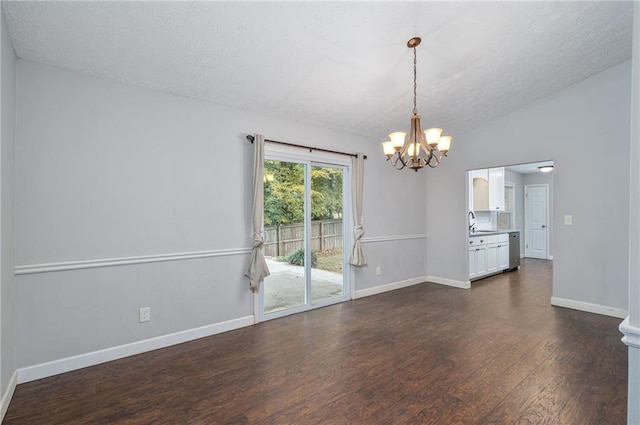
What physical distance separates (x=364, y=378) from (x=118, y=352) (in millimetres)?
2245

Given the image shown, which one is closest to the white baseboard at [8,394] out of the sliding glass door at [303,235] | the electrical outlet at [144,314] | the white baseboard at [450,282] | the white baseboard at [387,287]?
the electrical outlet at [144,314]

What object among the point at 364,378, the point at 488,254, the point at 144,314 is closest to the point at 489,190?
the point at 488,254

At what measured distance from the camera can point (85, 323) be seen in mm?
2709

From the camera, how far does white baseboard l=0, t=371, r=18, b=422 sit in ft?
6.66

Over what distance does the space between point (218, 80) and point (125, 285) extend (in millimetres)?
2170

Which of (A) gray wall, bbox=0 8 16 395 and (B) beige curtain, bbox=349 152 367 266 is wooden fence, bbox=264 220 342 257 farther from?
(A) gray wall, bbox=0 8 16 395

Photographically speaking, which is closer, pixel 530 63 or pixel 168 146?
pixel 168 146

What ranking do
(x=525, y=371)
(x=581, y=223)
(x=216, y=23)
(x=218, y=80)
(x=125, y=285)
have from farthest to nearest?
(x=581, y=223) < (x=218, y=80) < (x=125, y=285) < (x=525, y=371) < (x=216, y=23)

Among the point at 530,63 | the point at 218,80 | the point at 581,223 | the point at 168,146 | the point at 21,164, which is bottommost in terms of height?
the point at 581,223

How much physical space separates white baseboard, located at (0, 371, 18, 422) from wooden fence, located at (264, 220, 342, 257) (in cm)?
238

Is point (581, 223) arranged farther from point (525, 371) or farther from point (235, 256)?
point (235, 256)

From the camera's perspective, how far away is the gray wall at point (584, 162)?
12.7ft

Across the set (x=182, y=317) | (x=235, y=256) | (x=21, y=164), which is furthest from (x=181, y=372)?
(x=21, y=164)

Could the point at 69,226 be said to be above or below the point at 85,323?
above
